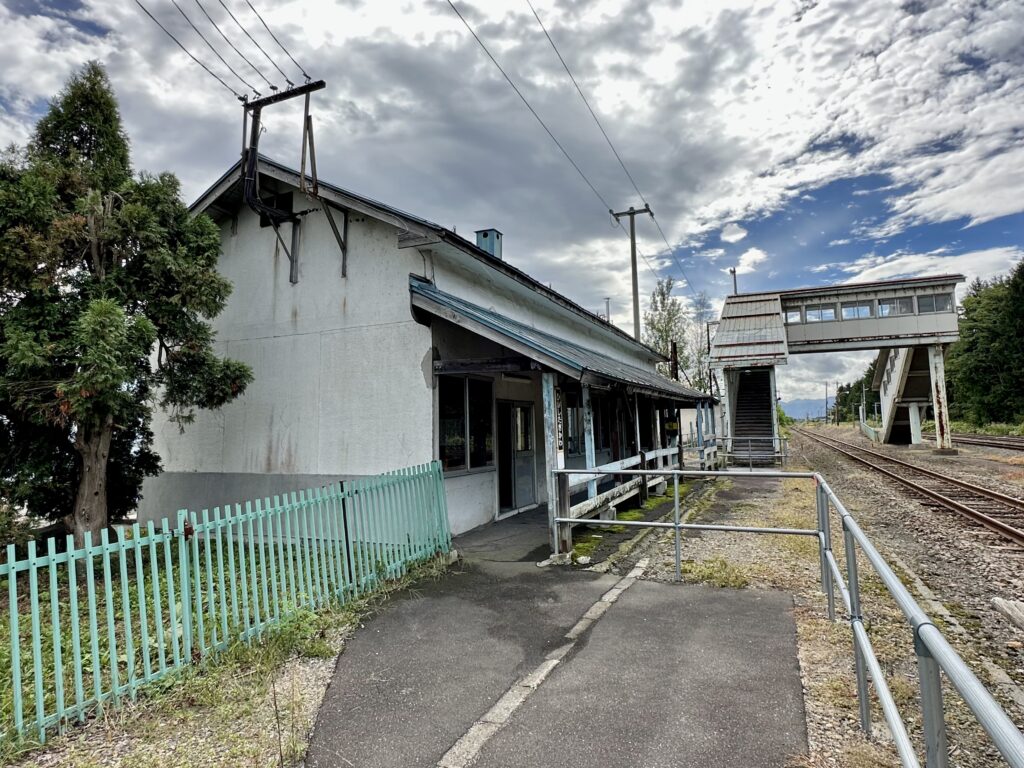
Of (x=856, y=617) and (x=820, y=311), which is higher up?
(x=820, y=311)

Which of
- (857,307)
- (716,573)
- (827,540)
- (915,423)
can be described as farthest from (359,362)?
(915,423)

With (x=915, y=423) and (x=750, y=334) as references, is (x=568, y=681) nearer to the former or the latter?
(x=750, y=334)

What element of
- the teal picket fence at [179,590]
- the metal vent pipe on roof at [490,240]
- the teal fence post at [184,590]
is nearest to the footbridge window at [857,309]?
the metal vent pipe on roof at [490,240]

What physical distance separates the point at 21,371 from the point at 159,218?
2.36 metres

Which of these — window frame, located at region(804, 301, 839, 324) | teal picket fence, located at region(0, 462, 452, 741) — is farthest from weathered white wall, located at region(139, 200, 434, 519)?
window frame, located at region(804, 301, 839, 324)

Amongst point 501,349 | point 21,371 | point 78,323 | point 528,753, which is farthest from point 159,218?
point 528,753

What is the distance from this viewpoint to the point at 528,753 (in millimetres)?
3047

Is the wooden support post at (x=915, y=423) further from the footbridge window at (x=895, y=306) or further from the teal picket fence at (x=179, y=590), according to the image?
the teal picket fence at (x=179, y=590)

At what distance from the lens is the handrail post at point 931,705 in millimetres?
1505

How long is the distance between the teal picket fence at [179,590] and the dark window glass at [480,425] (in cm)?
185

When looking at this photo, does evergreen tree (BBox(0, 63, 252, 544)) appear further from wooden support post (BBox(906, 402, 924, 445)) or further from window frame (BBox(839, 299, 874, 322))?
wooden support post (BBox(906, 402, 924, 445))

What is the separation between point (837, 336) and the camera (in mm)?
25797

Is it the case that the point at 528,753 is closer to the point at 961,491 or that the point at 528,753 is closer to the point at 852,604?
the point at 852,604

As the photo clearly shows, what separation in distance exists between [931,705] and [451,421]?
7284 mm
